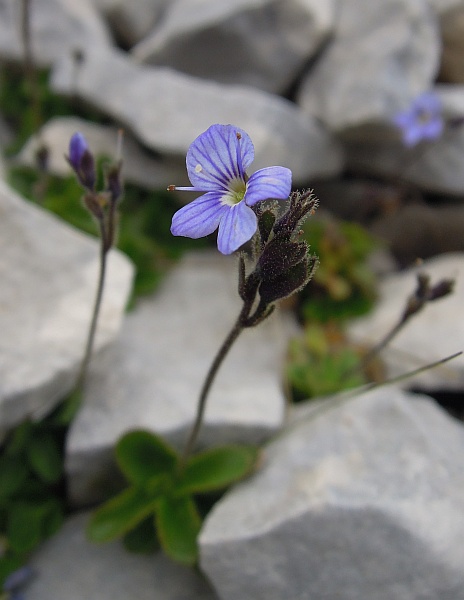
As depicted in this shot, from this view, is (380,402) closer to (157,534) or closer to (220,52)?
(157,534)

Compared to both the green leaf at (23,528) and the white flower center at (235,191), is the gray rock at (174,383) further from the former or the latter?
the white flower center at (235,191)

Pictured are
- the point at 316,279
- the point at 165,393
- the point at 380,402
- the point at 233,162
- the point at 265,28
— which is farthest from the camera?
the point at 265,28

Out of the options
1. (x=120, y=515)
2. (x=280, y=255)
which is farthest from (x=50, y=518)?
(x=280, y=255)

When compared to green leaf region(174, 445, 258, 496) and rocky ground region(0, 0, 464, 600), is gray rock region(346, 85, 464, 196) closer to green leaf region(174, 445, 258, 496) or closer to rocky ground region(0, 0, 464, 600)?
rocky ground region(0, 0, 464, 600)

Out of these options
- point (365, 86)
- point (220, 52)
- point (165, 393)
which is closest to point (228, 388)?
point (165, 393)

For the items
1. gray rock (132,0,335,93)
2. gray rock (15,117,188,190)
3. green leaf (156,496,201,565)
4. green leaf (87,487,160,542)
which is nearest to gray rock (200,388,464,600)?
green leaf (156,496,201,565)

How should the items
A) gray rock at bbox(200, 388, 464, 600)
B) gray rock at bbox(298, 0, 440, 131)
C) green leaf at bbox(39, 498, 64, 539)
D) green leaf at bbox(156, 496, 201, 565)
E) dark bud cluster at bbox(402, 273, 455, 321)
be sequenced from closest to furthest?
1. gray rock at bbox(200, 388, 464, 600)
2. green leaf at bbox(156, 496, 201, 565)
3. dark bud cluster at bbox(402, 273, 455, 321)
4. green leaf at bbox(39, 498, 64, 539)
5. gray rock at bbox(298, 0, 440, 131)
